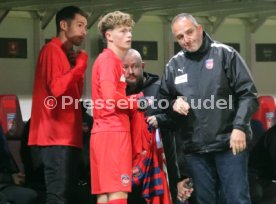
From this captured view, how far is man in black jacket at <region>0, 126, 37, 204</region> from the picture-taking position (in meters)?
5.02

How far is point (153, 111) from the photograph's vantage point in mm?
4586

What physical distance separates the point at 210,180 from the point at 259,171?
1.72 meters

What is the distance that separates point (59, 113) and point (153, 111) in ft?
1.99

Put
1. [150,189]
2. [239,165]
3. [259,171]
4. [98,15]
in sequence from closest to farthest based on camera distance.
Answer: [239,165]
[150,189]
[259,171]
[98,15]

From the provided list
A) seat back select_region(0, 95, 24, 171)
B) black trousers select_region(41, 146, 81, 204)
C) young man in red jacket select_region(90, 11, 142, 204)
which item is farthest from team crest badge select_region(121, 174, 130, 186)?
seat back select_region(0, 95, 24, 171)

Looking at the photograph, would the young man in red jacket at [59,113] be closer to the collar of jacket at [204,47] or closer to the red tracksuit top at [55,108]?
the red tracksuit top at [55,108]

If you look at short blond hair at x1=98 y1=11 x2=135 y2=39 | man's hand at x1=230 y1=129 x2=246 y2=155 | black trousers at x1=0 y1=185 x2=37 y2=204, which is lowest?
black trousers at x1=0 y1=185 x2=37 y2=204

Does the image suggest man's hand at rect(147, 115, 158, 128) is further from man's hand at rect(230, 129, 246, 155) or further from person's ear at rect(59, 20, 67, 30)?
person's ear at rect(59, 20, 67, 30)

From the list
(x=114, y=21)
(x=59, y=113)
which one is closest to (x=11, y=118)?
(x=59, y=113)

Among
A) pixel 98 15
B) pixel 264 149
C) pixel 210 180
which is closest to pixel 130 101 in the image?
pixel 210 180

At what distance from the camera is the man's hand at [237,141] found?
3938 mm

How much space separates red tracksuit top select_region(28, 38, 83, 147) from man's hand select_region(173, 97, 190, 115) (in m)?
0.73

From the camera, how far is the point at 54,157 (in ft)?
14.9

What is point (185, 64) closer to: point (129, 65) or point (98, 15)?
point (129, 65)
